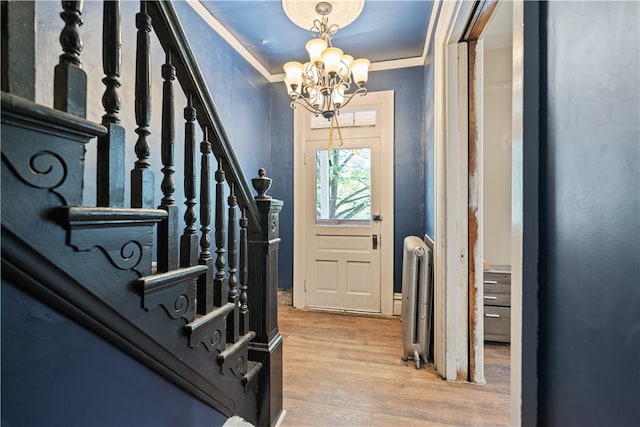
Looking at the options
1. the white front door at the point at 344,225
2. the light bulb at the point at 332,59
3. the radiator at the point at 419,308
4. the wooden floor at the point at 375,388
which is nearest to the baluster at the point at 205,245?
the wooden floor at the point at 375,388

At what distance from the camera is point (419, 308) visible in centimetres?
222

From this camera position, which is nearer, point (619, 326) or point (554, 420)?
point (619, 326)

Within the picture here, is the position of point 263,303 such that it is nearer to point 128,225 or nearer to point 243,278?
point 243,278

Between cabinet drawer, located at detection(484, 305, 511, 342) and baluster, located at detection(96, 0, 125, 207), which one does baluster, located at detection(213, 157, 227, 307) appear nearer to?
baluster, located at detection(96, 0, 125, 207)

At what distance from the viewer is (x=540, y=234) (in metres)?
0.77

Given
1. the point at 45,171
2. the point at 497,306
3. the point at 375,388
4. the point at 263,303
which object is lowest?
the point at 375,388

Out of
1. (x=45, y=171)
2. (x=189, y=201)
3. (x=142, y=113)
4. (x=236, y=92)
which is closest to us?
(x=45, y=171)

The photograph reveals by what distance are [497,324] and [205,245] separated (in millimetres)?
2494

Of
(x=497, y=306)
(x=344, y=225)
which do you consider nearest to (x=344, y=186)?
(x=344, y=225)

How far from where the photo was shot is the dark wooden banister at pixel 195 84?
85cm

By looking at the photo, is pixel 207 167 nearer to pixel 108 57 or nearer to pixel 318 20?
pixel 108 57

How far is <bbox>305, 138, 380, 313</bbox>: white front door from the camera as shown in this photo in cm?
327

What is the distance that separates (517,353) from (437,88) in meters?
1.79

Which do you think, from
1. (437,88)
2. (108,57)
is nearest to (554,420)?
(108,57)
